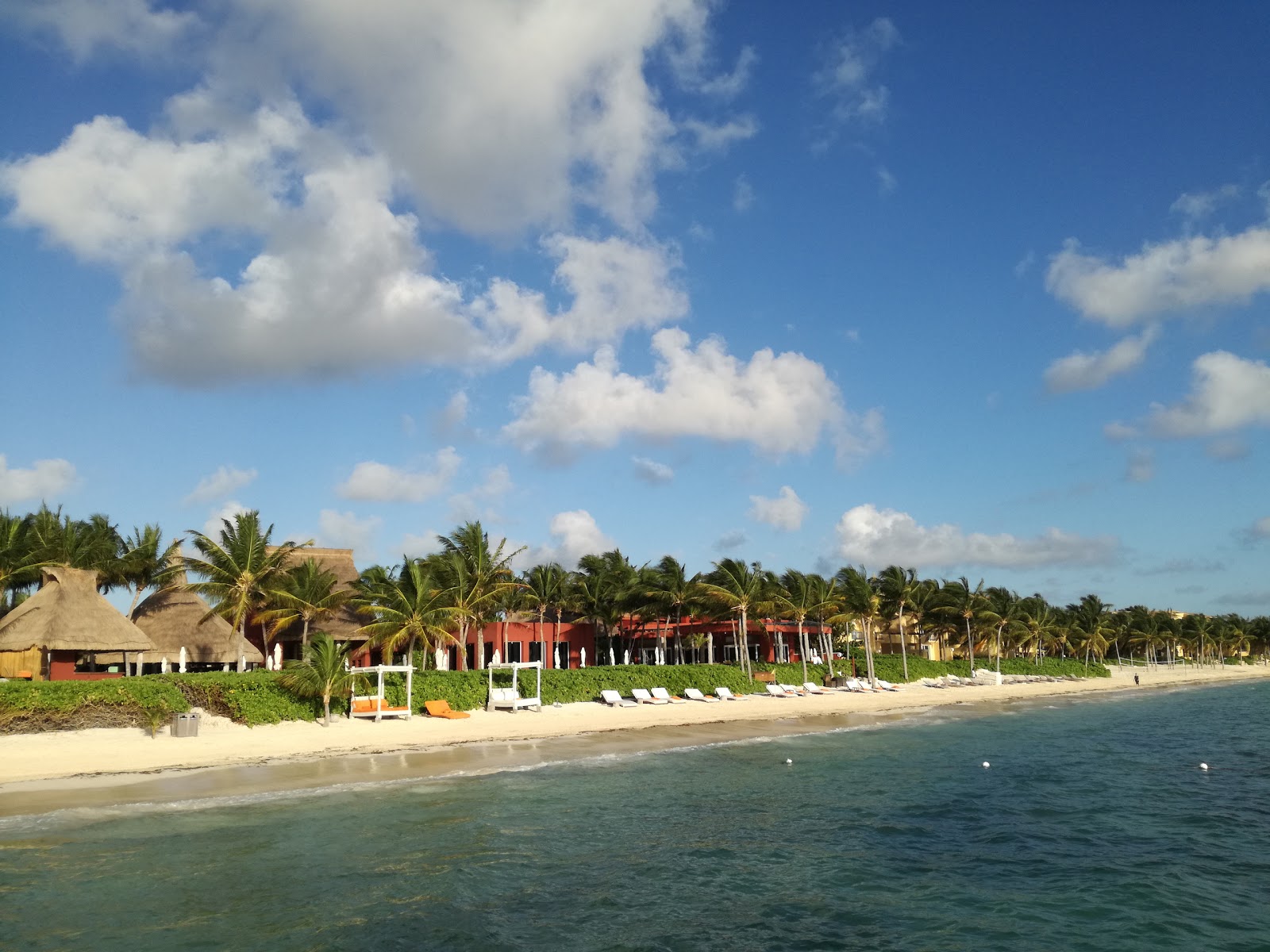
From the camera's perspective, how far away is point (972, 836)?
1572 centimetres

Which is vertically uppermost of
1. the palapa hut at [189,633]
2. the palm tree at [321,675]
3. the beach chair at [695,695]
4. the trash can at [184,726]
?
the palapa hut at [189,633]

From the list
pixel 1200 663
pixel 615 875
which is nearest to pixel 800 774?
pixel 615 875

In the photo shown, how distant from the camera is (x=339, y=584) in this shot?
43969 mm

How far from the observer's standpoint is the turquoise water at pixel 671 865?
10531 millimetres

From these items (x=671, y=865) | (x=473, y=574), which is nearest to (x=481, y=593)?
(x=473, y=574)

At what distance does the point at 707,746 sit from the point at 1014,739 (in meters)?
11.9

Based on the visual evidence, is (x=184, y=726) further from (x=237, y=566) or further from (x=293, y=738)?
(x=237, y=566)

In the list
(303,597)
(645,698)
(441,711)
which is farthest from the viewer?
(645,698)

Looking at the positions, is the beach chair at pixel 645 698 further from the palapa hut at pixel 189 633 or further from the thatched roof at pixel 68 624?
the thatched roof at pixel 68 624

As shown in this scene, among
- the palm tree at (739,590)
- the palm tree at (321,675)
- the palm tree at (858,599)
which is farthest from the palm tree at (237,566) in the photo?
the palm tree at (858,599)

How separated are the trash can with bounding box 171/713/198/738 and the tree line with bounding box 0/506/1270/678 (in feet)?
27.8

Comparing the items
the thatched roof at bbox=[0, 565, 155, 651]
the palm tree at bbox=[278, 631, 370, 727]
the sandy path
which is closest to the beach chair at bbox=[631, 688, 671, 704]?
the sandy path

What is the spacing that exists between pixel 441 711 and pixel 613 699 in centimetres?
936

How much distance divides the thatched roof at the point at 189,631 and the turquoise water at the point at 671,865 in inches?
800
